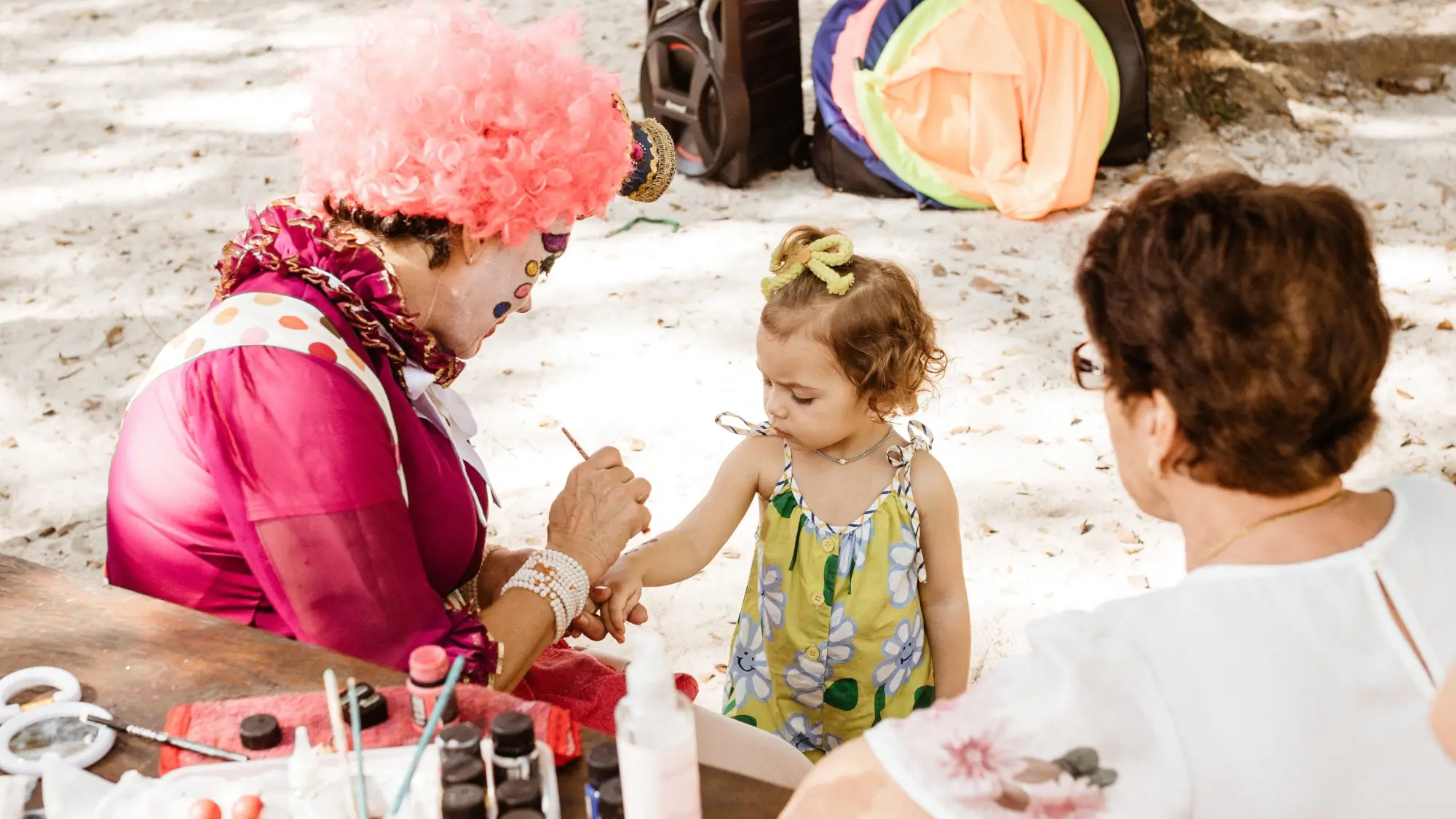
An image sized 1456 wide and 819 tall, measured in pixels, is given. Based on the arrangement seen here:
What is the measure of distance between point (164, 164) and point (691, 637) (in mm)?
4608

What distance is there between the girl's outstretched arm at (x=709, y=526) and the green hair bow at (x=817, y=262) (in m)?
0.35

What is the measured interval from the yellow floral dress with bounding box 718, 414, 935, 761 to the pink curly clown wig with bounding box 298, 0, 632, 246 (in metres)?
0.76

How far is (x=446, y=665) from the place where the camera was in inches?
67.9

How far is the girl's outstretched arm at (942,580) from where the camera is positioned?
109 inches

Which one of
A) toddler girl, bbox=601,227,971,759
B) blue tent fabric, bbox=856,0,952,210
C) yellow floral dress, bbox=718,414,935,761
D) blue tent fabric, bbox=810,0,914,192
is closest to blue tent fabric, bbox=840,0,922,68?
blue tent fabric, bbox=856,0,952,210

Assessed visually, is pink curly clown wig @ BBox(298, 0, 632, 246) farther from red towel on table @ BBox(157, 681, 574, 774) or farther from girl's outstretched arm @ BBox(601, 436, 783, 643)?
red towel on table @ BBox(157, 681, 574, 774)

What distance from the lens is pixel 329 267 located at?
233 cm

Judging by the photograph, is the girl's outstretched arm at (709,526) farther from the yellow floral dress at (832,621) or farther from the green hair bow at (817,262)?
the green hair bow at (817,262)

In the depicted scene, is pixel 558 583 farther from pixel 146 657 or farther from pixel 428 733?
pixel 428 733

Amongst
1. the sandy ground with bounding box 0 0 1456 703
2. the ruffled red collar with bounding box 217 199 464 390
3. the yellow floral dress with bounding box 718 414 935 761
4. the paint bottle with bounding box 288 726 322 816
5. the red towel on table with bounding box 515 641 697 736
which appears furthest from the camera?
the sandy ground with bounding box 0 0 1456 703

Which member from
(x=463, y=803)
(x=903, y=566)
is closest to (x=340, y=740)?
(x=463, y=803)

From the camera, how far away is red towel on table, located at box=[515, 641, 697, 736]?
2498mm

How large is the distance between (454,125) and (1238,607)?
1.59 meters

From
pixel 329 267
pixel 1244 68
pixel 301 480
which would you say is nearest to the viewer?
pixel 301 480
